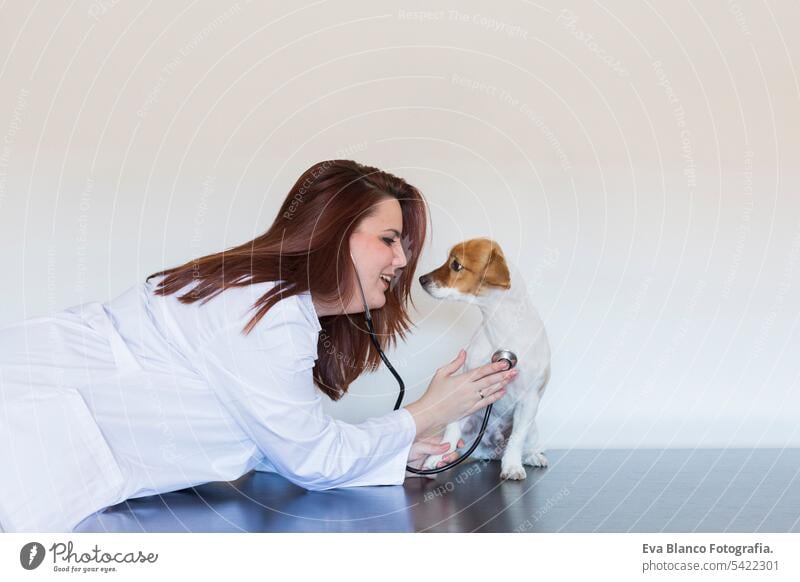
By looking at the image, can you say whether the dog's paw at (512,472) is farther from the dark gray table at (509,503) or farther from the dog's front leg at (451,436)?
the dog's front leg at (451,436)

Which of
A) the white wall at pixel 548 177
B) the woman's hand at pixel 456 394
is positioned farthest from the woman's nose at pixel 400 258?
the white wall at pixel 548 177

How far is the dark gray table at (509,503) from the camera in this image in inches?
57.3

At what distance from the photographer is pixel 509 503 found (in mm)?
1597

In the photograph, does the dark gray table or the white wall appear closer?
the dark gray table

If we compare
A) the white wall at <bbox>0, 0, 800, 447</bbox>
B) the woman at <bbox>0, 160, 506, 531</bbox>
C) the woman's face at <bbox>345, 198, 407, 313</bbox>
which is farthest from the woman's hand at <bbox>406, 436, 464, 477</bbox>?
the white wall at <bbox>0, 0, 800, 447</bbox>

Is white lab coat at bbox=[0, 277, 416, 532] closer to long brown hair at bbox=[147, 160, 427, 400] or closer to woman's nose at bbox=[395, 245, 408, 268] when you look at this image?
long brown hair at bbox=[147, 160, 427, 400]

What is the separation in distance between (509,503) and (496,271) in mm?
485

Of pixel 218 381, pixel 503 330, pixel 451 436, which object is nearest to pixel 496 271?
pixel 503 330

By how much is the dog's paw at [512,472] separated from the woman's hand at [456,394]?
5.3 inches

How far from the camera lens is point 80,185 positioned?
8.23ft

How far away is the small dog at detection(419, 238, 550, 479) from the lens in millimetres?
1841
